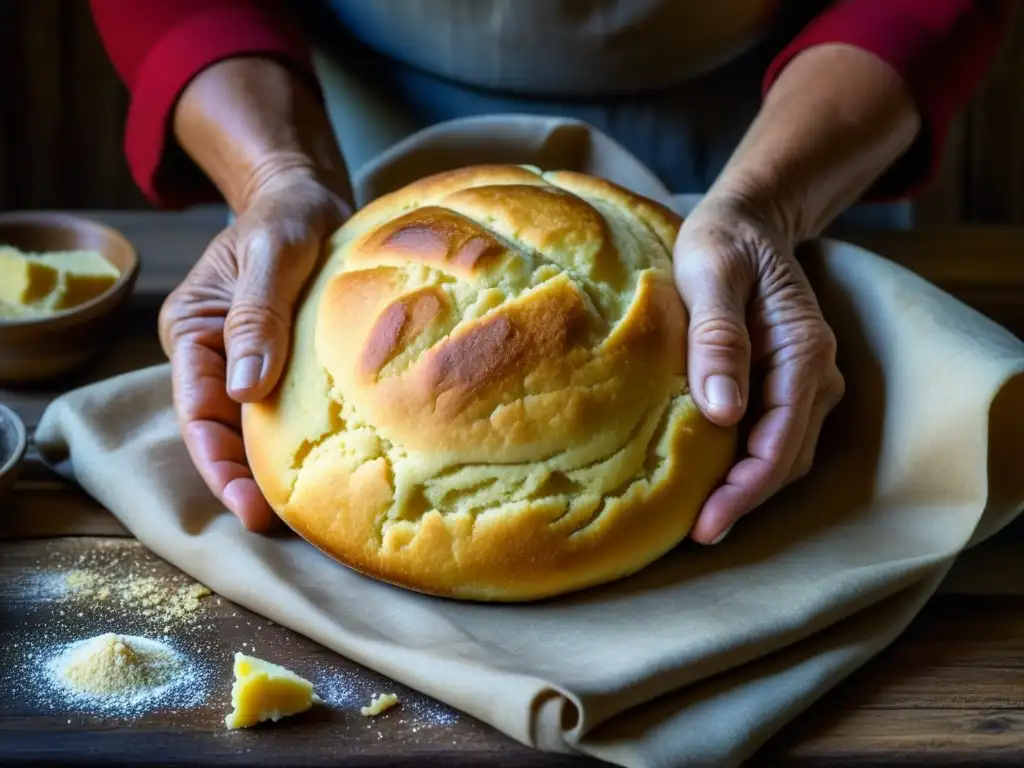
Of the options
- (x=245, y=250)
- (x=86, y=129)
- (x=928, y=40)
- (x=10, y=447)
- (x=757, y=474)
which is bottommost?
(x=86, y=129)

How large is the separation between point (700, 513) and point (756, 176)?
49cm

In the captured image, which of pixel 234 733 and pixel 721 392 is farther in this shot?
pixel 721 392

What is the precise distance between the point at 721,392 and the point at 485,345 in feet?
0.83

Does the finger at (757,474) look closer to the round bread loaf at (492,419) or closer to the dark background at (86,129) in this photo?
the round bread loaf at (492,419)

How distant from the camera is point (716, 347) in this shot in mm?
1164

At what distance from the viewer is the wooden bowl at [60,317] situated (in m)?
1.52

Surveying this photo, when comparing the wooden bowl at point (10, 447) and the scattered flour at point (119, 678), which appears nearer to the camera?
the scattered flour at point (119, 678)

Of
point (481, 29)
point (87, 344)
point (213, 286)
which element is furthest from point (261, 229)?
point (481, 29)

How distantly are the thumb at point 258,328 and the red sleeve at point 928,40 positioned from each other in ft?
2.72

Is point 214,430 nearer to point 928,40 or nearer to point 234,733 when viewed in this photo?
point 234,733

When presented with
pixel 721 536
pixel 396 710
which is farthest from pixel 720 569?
pixel 396 710

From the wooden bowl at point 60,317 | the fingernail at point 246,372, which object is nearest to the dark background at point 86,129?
the wooden bowl at point 60,317

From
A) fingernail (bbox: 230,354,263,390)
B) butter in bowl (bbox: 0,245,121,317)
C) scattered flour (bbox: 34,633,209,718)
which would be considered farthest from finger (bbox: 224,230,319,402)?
butter in bowl (bbox: 0,245,121,317)

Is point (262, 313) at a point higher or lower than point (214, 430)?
higher
